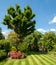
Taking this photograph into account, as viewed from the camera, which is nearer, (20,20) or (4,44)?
(4,44)

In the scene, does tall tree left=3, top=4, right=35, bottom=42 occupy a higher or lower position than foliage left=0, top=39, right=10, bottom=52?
higher

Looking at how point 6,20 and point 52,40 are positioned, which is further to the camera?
Result: point 52,40

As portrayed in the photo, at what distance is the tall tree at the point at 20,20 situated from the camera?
42.1 meters

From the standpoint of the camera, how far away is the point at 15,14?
142 feet

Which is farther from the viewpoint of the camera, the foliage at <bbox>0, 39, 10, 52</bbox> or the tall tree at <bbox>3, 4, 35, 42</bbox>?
the tall tree at <bbox>3, 4, 35, 42</bbox>

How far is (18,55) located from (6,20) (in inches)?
754

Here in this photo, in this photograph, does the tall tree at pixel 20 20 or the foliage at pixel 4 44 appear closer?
the foliage at pixel 4 44

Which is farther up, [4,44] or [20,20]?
[20,20]

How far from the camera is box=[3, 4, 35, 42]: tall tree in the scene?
4208 centimetres

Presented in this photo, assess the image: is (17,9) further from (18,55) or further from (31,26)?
(18,55)

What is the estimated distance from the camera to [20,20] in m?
42.2

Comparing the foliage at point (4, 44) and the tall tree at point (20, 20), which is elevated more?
the tall tree at point (20, 20)

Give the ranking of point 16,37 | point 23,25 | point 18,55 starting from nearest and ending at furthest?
point 18,55
point 23,25
point 16,37

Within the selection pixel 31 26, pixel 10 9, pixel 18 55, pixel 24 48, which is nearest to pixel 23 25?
pixel 31 26
